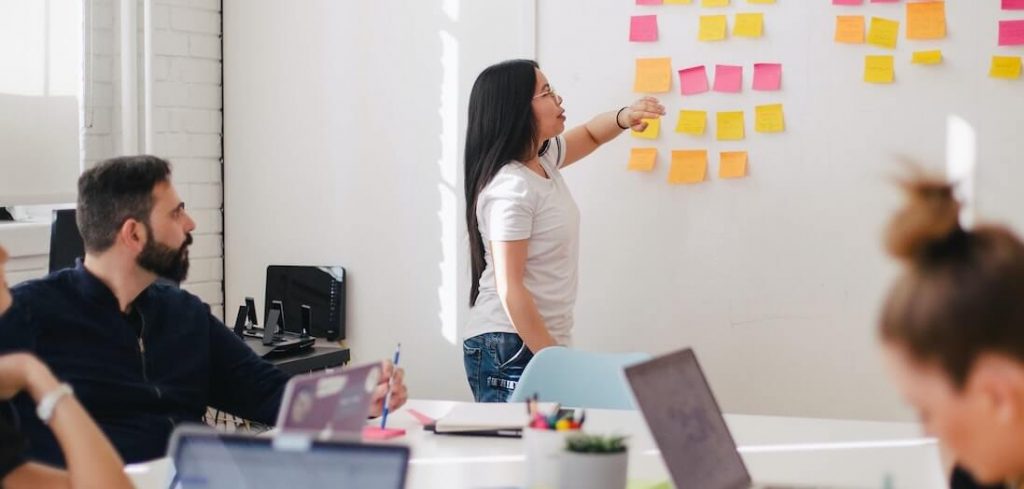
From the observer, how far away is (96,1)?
→ 402 cm

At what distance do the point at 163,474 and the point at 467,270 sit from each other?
193cm

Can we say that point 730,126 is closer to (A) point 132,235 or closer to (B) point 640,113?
(B) point 640,113

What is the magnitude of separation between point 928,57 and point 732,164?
627mm

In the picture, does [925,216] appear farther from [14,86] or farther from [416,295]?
[14,86]

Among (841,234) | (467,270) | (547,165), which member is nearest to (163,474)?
(547,165)

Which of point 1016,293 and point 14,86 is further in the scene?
point 14,86

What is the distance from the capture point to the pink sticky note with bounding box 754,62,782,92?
3484 mm

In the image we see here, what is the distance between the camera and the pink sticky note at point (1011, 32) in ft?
10.6

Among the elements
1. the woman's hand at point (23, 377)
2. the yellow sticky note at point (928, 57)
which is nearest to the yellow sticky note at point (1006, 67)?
the yellow sticky note at point (928, 57)

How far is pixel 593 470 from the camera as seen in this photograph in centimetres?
171

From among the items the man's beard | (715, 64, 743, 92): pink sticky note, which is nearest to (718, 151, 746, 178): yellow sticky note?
(715, 64, 743, 92): pink sticky note

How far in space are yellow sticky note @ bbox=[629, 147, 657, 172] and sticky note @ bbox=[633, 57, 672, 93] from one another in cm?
18

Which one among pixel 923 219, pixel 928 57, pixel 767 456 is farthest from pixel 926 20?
pixel 923 219

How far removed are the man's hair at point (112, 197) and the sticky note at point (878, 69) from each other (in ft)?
6.63
